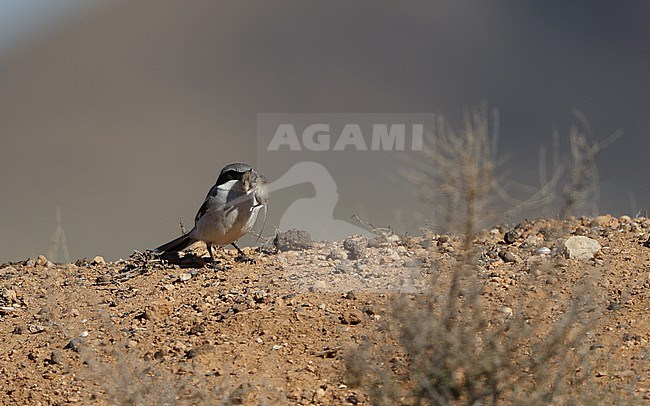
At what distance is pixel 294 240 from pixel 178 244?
1405 mm

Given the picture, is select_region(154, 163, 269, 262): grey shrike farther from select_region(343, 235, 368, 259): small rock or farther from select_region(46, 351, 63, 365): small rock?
select_region(46, 351, 63, 365): small rock

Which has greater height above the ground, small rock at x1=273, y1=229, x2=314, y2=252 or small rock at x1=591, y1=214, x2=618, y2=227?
small rock at x1=591, y1=214, x2=618, y2=227

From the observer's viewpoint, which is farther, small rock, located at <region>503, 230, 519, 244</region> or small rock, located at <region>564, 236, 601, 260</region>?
small rock, located at <region>503, 230, 519, 244</region>

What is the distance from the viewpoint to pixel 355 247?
22.5 feet

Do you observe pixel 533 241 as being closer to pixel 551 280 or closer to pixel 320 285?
pixel 551 280

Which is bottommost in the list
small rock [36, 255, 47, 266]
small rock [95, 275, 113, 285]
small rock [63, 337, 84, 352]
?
small rock [63, 337, 84, 352]

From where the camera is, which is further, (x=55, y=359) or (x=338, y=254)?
(x=338, y=254)

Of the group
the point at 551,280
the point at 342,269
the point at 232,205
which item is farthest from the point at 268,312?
the point at 232,205

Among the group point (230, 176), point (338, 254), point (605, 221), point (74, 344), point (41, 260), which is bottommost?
point (74, 344)

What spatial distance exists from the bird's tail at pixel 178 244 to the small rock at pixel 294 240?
3.48ft

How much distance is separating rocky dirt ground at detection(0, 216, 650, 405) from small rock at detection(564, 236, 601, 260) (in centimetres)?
2

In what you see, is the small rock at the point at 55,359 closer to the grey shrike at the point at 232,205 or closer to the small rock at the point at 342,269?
the small rock at the point at 342,269

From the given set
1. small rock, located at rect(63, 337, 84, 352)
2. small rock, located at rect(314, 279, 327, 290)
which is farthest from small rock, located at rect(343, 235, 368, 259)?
small rock, located at rect(63, 337, 84, 352)

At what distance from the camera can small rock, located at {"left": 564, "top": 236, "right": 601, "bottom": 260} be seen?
255 inches
